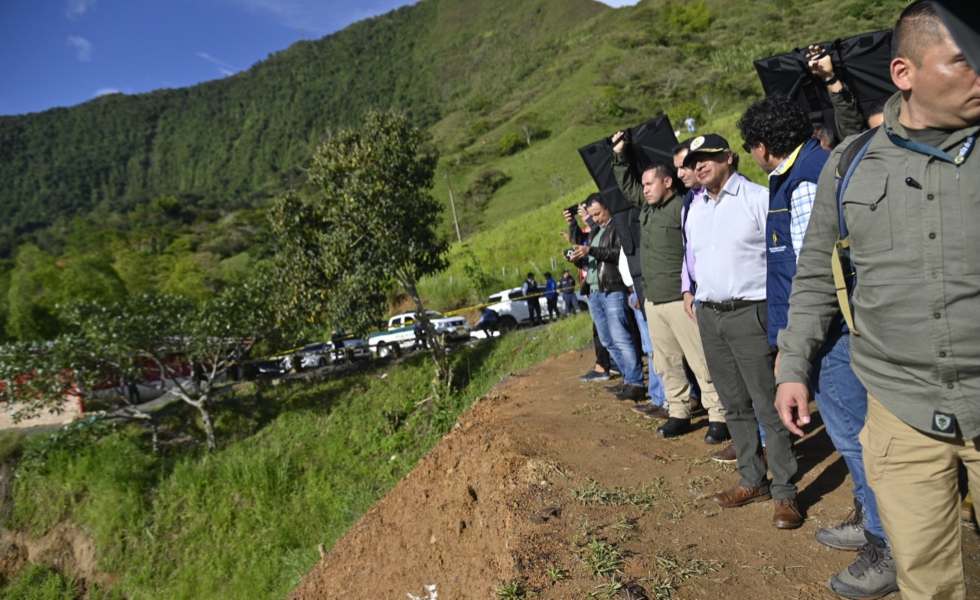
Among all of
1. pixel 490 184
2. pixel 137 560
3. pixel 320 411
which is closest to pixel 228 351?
pixel 320 411

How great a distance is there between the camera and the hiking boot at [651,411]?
491 centimetres

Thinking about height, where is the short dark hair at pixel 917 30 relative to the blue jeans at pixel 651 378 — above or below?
above

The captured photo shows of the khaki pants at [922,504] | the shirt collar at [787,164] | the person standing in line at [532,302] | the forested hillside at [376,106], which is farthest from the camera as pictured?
the forested hillside at [376,106]

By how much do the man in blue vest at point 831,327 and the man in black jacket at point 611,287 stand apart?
7.55 feet

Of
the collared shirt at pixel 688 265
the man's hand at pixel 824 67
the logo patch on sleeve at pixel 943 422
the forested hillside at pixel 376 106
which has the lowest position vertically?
the logo patch on sleeve at pixel 943 422

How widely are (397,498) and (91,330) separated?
996 cm

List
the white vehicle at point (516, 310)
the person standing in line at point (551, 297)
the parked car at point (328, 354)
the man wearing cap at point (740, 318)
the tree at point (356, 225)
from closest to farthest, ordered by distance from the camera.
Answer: the man wearing cap at point (740, 318) → the tree at point (356, 225) → the person standing in line at point (551, 297) → the parked car at point (328, 354) → the white vehicle at point (516, 310)

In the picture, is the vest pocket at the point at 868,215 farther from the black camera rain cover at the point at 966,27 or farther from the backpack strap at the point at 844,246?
the black camera rain cover at the point at 966,27

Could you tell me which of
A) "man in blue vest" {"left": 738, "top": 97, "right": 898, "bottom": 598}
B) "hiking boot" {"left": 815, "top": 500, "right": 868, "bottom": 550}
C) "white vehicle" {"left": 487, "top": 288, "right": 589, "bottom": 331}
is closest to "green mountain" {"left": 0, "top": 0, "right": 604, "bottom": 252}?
"white vehicle" {"left": 487, "top": 288, "right": 589, "bottom": 331}

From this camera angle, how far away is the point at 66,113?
175875 millimetres

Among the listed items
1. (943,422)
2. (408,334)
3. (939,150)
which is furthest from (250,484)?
(939,150)

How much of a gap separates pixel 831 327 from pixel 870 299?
0.58 m

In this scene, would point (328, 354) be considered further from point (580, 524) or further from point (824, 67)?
point (824, 67)

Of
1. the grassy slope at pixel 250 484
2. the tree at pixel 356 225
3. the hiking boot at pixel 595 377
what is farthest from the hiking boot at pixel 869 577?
the tree at pixel 356 225
